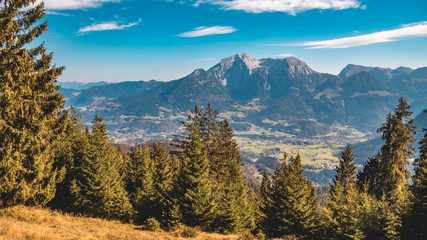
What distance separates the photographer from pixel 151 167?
137ft

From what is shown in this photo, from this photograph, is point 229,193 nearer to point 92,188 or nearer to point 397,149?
point 92,188

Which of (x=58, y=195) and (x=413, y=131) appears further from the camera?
(x=413, y=131)

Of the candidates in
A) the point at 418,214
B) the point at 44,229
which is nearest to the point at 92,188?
the point at 44,229

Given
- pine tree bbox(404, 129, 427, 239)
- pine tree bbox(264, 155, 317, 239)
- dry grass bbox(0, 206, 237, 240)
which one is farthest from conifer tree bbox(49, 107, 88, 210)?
pine tree bbox(404, 129, 427, 239)

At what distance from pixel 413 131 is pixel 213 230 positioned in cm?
2904

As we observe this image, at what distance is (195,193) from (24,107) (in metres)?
16.0

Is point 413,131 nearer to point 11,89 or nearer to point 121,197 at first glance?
point 121,197

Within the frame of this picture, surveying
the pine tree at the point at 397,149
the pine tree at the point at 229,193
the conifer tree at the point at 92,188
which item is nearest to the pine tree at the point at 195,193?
the pine tree at the point at 229,193

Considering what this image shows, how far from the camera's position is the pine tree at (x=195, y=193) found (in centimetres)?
2480

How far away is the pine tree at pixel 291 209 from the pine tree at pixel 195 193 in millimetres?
6839

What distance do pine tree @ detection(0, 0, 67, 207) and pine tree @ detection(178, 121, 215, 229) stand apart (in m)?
11.9

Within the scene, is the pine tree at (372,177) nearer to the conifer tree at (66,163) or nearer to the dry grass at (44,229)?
the dry grass at (44,229)

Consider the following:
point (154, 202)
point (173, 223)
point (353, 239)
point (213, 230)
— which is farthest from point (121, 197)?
point (353, 239)

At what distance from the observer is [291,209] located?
25703 mm
